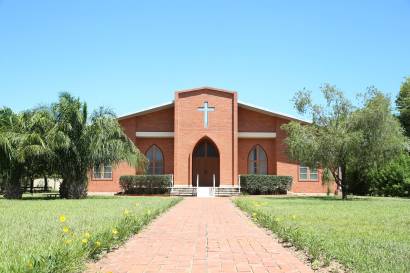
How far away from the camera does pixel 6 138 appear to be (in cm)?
2389

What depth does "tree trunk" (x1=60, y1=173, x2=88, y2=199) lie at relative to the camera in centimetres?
2580

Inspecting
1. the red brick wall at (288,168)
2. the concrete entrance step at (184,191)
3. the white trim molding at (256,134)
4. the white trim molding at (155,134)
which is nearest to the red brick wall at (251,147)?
the white trim molding at (256,134)

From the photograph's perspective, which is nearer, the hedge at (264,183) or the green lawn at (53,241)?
the green lawn at (53,241)

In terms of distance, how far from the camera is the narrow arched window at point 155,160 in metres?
36.4

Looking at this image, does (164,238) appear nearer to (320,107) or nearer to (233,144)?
(320,107)

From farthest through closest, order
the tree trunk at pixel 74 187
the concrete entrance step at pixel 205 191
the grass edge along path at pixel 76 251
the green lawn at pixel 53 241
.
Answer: the concrete entrance step at pixel 205 191
the tree trunk at pixel 74 187
the green lawn at pixel 53 241
the grass edge along path at pixel 76 251

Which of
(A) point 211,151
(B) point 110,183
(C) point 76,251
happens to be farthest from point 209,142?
(C) point 76,251

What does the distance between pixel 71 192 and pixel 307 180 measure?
58.3 feet

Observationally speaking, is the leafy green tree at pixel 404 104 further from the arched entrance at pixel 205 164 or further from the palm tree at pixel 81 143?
the palm tree at pixel 81 143

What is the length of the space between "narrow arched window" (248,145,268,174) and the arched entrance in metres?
2.45

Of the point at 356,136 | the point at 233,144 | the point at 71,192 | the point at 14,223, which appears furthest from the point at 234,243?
the point at 233,144

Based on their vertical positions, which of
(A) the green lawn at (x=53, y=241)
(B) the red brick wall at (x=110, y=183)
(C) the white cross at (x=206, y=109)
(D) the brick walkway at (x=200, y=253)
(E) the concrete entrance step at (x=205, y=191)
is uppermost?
(C) the white cross at (x=206, y=109)

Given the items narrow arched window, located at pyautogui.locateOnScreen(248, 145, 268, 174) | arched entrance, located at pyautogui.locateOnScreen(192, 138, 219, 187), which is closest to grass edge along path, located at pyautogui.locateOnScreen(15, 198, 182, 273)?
arched entrance, located at pyautogui.locateOnScreen(192, 138, 219, 187)

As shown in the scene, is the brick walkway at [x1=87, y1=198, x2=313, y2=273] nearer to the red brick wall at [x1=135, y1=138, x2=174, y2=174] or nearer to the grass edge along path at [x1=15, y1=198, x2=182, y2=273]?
the grass edge along path at [x1=15, y1=198, x2=182, y2=273]
